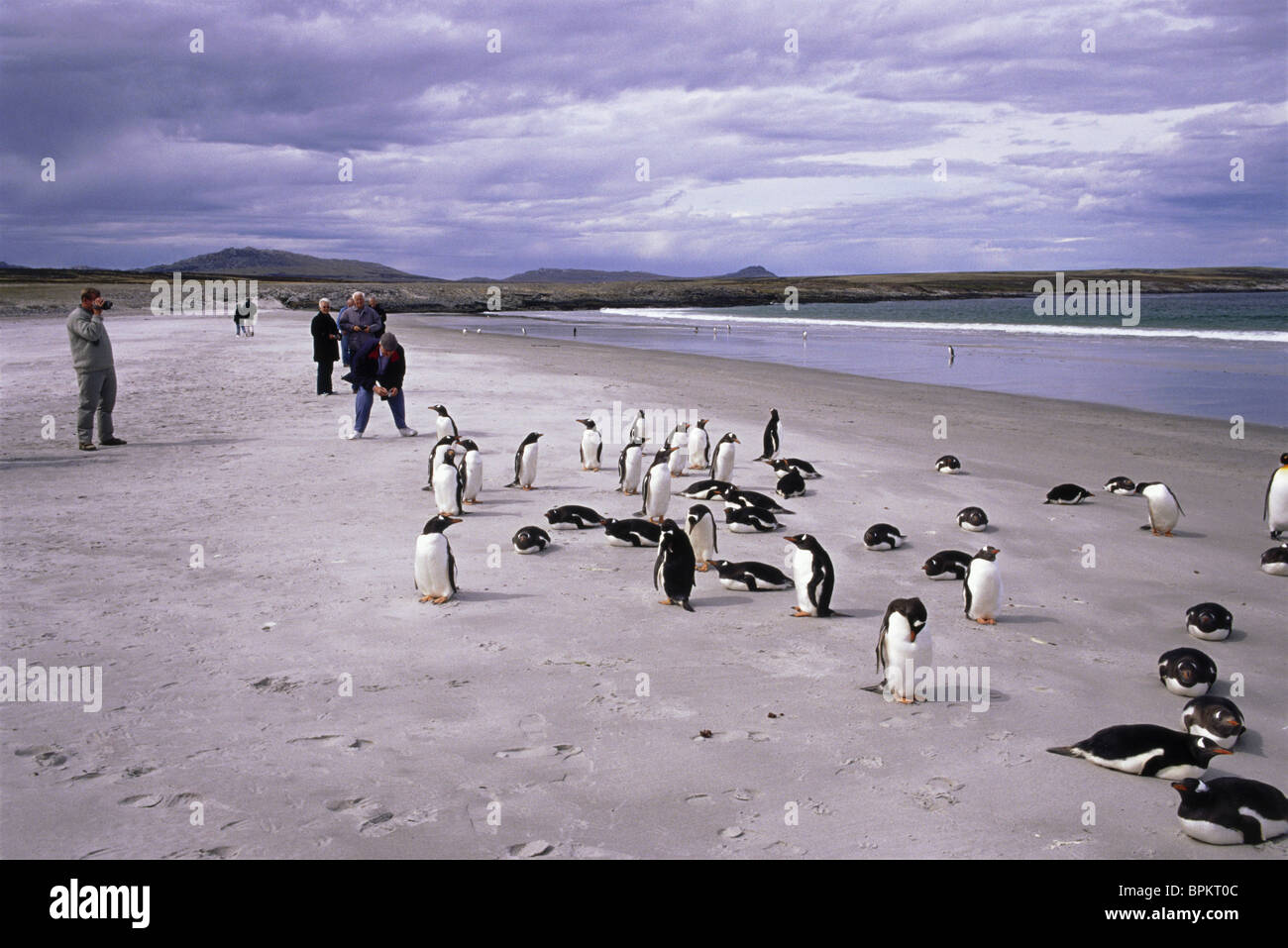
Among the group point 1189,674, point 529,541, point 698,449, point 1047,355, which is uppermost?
point 1047,355

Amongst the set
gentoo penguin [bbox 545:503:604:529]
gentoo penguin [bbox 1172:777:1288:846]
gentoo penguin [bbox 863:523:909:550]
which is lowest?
gentoo penguin [bbox 1172:777:1288:846]

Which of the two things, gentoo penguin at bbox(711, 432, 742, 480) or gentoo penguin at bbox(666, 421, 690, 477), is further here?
gentoo penguin at bbox(666, 421, 690, 477)

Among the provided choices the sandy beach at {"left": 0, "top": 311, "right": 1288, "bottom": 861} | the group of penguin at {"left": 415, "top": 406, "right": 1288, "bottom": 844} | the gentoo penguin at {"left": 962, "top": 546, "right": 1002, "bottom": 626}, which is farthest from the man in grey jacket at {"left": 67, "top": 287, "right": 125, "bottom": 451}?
the gentoo penguin at {"left": 962, "top": 546, "right": 1002, "bottom": 626}

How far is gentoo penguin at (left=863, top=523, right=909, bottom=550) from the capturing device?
354 inches

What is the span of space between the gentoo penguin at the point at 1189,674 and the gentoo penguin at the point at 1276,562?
3502 mm

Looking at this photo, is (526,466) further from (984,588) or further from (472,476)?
(984,588)

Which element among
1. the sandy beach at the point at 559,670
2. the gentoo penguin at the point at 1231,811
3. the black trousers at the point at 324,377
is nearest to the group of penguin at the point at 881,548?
the gentoo penguin at the point at 1231,811

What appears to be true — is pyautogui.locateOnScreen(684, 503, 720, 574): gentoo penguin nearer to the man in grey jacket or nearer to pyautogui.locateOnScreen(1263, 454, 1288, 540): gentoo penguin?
pyautogui.locateOnScreen(1263, 454, 1288, 540): gentoo penguin

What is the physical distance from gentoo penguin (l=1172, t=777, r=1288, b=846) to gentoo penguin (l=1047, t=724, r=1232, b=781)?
349 mm

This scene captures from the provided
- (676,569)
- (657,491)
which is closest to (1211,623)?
(676,569)

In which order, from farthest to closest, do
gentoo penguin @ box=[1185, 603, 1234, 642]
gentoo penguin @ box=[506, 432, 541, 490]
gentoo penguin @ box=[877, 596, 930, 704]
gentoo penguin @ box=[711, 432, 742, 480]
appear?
gentoo penguin @ box=[711, 432, 742, 480] → gentoo penguin @ box=[506, 432, 541, 490] → gentoo penguin @ box=[1185, 603, 1234, 642] → gentoo penguin @ box=[877, 596, 930, 704]

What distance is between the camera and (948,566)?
816 centimetres

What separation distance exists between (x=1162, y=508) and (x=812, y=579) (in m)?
4.91

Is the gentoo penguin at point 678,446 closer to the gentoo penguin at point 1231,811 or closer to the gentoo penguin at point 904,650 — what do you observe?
the gentoo penguin at point 904,650
